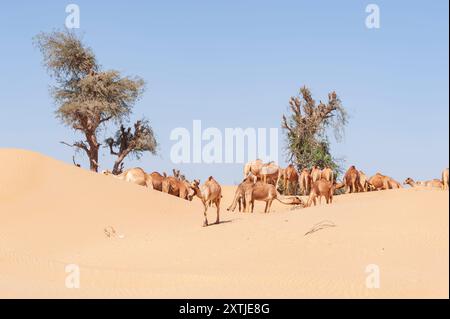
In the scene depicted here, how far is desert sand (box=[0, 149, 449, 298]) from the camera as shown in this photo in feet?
35.5

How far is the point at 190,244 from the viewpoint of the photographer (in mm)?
16406

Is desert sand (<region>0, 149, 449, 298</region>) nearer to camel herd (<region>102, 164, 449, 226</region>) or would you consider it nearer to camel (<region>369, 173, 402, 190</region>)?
camel herd (<region>102, 164, 449, 226</region>)

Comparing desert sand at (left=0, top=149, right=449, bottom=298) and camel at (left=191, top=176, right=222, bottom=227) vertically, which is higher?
→ camel at (left=191, top=176, right=222, bottom=227)

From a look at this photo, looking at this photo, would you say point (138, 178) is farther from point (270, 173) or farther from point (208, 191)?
point (208, 191)

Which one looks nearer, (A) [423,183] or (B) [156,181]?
(B) [156,181]

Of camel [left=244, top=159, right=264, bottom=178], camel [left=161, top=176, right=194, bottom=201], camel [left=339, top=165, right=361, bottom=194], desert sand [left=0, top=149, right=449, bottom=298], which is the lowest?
desert sand [left=0, top=149, right=449, bottom=298]

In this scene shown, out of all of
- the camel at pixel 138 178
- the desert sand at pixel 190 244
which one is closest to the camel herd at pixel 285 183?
the camel at pixel 138 178

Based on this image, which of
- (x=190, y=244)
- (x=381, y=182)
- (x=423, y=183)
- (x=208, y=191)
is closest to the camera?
(x=190, y=244)

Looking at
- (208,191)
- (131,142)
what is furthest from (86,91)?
(208,191)

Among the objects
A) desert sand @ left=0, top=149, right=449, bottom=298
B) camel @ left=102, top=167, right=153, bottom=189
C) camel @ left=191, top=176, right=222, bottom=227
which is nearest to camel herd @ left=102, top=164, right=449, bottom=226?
camel @ left=102, top=167, right=153, bottom=189

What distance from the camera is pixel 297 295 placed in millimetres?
10148

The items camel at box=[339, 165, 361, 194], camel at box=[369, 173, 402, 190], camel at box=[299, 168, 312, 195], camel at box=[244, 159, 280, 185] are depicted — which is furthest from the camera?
camel at box=[244, 159, 280, 185]

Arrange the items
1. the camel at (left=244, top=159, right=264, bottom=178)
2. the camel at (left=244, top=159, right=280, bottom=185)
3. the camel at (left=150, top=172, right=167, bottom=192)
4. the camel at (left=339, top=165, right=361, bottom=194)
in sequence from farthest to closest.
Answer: the camel at (left=244, top=159, right=264, bottom=178) < the camel at (left=244, top=159, right=280, bottom=185) < the camel at (left=339, top=165, right=361, bottom=194) < the camel at (left=150, top=172, right=167, bottom=192)

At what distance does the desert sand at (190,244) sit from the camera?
10.8m
